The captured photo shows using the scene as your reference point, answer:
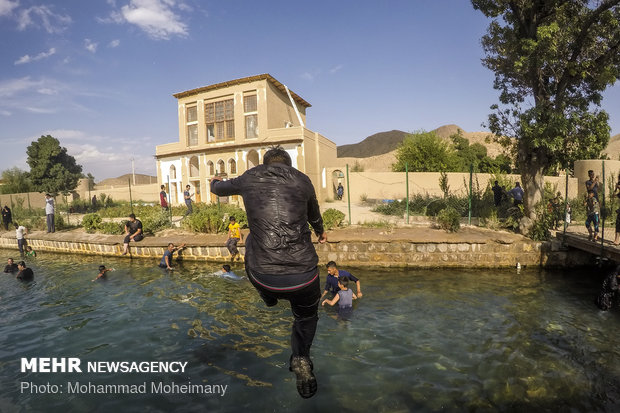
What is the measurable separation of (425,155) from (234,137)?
769 inches

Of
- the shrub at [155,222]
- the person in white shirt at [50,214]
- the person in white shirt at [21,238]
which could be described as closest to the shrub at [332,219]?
the shrub at [155,222]

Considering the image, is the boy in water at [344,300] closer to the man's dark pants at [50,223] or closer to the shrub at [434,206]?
the shrub at [434,206]

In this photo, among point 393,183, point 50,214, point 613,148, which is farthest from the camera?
point 613,148

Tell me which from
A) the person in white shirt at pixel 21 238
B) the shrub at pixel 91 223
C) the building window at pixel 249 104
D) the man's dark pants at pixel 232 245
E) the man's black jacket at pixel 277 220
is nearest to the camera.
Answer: the man's black jacket at pixel 277 220

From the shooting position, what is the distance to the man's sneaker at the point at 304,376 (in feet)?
8.60

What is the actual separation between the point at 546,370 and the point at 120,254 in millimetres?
16401

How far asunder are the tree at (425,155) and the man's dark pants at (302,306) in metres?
32.5

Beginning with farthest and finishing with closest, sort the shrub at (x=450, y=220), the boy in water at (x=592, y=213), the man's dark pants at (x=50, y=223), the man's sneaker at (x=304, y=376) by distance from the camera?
the man's dark pants at (x=50, y=223) < the shrub at (x=450, y=220) < the boy in water at (x=592, y=213) < the man's sneaker at (x=304, y=376)

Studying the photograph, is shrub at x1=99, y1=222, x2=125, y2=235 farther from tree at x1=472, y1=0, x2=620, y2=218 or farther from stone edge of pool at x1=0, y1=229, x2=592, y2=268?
tree at x1=472, y1=0, x2=620, y2=218

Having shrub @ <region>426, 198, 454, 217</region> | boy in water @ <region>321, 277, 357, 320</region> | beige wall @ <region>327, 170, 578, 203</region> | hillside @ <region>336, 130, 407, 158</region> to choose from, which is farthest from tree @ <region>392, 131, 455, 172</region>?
hillside @ <region>336, 130, 407, 158</region>

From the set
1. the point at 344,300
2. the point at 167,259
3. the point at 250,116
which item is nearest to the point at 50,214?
the point at 167,259

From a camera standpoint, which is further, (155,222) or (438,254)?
(155,222)

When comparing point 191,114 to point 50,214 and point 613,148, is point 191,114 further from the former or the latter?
point 613,148

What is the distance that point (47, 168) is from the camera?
37500mm
